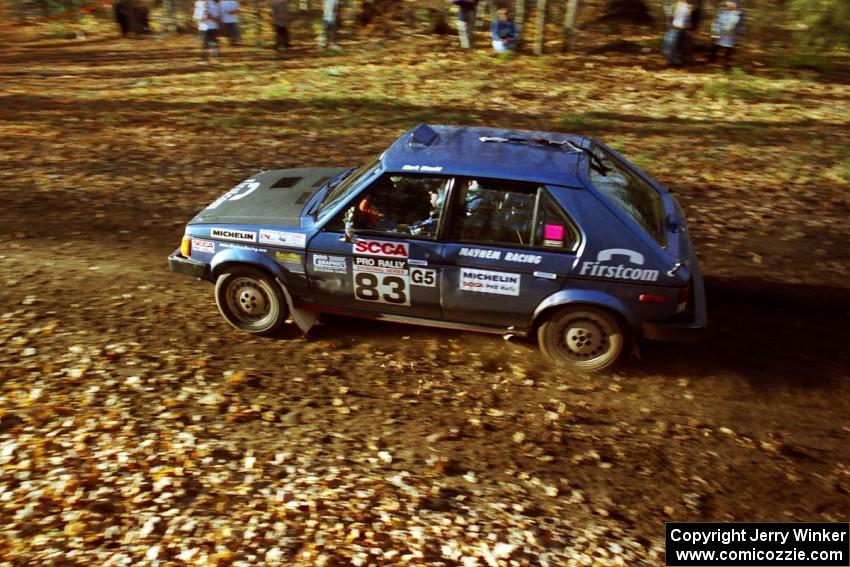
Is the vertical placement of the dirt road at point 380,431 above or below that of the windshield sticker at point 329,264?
below

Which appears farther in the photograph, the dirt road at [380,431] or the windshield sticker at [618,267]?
the windshield sticker at [618,267]

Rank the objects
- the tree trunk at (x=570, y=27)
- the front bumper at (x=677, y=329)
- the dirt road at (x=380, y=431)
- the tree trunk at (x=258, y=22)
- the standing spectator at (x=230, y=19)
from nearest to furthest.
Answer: the dirt road at (x=380, y=431), the front bumper at (x=677, y=329), the tree trunk at (x=570, y=27), the standing spectator at (x=230, y=19), the tree trunk at (x=258, y=22)

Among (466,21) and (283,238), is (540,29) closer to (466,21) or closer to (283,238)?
(466,21)

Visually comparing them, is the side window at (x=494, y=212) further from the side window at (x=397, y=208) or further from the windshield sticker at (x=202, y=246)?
the windshield sticker at (x=202, y=246)

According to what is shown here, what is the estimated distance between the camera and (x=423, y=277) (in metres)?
5.84

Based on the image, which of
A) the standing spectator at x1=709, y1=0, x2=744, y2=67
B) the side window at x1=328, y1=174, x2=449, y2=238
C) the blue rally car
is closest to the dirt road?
the blue rally car

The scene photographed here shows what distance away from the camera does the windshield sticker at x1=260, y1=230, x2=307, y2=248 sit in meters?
5.96

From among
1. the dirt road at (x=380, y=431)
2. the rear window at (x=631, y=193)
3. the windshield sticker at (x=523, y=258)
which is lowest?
the dirt road at (x=380, y=431)

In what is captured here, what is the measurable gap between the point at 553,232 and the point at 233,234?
2670mm

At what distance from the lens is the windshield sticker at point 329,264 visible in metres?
5.94

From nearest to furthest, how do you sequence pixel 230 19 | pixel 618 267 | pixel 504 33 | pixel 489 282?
pixel 618 267
pixel 489 282
pixel 504 33
pixel 230 19

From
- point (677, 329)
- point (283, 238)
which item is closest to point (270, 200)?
point (283, 238)

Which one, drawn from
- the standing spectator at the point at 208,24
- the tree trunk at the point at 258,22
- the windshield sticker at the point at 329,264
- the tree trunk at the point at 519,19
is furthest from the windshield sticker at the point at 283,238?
the tree trunk at the point at 258,22

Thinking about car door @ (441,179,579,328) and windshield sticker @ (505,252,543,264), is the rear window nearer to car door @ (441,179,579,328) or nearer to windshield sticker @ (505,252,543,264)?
car door @ (441,179,579,328)
